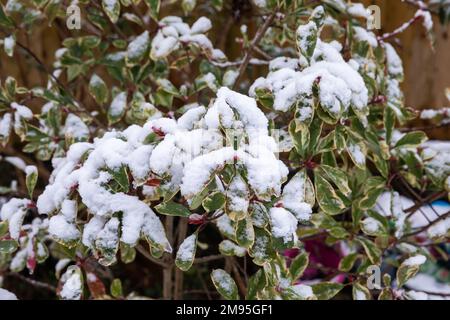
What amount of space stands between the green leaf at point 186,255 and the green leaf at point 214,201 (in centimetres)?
16

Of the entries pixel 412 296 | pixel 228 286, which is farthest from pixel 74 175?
pixel 412 296

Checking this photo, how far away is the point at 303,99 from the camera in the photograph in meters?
1.16

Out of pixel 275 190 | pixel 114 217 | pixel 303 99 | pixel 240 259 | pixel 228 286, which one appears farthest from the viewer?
pixel 240 259

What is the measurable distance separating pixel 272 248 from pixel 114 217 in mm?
311

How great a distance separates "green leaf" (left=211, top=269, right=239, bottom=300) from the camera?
1.29 metres

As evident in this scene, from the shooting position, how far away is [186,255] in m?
1.13

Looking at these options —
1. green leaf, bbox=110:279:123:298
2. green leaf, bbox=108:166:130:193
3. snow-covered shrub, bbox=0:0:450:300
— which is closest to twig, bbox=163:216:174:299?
snow-covered shrub, bbox=0:0:450:300

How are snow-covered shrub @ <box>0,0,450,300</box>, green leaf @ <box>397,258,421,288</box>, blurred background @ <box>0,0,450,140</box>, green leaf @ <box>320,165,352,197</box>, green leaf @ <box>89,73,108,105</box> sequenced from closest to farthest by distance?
snow-covered shrub @ <box>0,0,450,300</box> < green leaf @ <box>320,165,352,197</box> < green leaf @ <box>397,258,421,288</box> < green leaf @ <box>89,73,108,105</box> < blurred background @ <box>0,0,450,140</box>

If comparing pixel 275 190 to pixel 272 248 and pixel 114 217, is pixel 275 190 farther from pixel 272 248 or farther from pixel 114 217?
pixel 114 217

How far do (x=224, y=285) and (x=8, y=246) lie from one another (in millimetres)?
515

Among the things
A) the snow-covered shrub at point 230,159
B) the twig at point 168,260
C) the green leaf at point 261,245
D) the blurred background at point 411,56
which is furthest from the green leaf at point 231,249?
the blurred background at point 411,56

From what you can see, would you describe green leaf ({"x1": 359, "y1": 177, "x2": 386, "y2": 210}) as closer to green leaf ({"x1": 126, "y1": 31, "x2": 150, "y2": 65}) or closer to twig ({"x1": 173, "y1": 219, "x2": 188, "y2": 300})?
twig ({"x1": 173, "y1": 219, "x2": 188, "y2": 300})

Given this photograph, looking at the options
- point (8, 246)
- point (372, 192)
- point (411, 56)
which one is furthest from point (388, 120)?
point (411, 56)

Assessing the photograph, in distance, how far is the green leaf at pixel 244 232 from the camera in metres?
1.01
